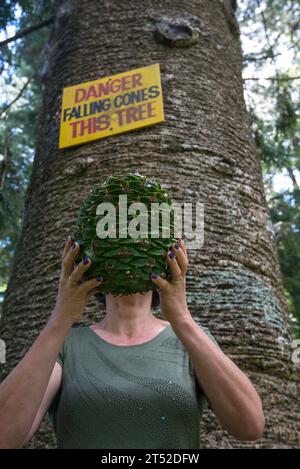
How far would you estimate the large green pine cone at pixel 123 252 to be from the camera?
1.42m

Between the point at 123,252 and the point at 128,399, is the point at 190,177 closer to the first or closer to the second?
the point at 123,252

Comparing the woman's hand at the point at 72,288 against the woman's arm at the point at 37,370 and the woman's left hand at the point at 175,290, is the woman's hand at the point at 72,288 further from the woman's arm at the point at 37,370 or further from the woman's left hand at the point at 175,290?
the woman's left hand at the point at 175,290

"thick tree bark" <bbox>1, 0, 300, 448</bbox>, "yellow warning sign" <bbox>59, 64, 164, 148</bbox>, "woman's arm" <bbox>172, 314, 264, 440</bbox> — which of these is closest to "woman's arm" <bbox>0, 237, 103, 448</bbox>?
"woman's arm" <bbox>172, 314, 264, 440</bbox>

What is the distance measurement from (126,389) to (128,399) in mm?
32

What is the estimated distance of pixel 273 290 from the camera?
246 centimetres

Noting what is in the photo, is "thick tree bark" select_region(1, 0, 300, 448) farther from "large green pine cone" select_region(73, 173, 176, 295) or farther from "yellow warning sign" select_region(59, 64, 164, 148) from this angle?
"large green pine cone" select_region(73, 173, 176, 295)

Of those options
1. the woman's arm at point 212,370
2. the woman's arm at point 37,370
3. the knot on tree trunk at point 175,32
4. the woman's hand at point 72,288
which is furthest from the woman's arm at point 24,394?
the knot on tree trunk at point 175,32

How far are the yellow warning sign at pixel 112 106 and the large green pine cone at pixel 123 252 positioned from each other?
1338mm

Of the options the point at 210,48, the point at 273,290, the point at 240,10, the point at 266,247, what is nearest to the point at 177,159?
the point at 266,247

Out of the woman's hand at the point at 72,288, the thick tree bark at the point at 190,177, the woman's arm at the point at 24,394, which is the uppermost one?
the thick tree bark at the point at 190,177

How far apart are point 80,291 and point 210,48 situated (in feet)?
8.38

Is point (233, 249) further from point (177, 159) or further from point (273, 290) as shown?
point (177, 159)

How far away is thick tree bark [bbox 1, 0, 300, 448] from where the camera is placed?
2.12m
